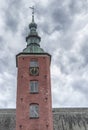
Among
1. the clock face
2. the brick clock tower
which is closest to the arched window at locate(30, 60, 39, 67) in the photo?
the brick clock tower

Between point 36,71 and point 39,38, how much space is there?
23.2 feet

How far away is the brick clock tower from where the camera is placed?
44.3m

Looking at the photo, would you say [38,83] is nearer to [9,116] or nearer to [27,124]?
[27,124]

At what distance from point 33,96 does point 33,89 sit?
1.10 m

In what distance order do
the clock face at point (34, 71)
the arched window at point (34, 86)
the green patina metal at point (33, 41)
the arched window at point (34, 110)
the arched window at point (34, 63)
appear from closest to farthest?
the arched window at point (34, 110) → the arched window at point (34, 86) → the clock face at point (34, 71) → the arched window at point (34, 63) → the green patina metal at point (33, 41)

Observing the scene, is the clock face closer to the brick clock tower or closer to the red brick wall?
the brick clock tower

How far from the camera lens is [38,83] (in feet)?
156

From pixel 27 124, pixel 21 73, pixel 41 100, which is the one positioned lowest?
pixel 27 124

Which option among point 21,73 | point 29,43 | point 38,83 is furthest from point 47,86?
point 29,43

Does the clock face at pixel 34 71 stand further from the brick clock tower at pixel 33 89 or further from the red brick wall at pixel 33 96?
the red brick wall at pixel 33 96

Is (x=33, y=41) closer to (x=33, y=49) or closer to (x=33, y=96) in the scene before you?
(x=33, y=49)

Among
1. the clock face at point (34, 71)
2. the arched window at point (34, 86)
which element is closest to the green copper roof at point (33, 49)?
the clock face at point (34, 71)

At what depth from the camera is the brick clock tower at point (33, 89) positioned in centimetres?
4428

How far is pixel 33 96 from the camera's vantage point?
46.3m
